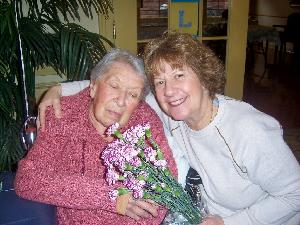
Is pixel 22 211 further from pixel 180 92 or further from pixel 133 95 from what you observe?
pixel 180 92

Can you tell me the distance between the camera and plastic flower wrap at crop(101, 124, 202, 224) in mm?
812

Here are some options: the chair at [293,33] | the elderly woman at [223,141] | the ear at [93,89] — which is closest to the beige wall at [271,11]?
the chair at [293,33]

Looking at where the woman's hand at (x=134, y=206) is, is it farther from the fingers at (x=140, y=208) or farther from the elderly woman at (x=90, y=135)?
the elderly woman at (x=90, y=135)

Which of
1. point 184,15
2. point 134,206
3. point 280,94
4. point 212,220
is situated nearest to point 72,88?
point 134,206

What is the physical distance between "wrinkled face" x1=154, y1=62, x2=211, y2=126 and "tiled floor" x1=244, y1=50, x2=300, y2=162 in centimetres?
257

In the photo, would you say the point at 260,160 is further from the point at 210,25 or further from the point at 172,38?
the point at 210,25

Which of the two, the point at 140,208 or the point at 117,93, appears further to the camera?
the point at 117,93

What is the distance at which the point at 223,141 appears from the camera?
1.30 metres

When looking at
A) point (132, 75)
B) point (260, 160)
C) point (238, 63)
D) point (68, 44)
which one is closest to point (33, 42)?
point (68, 44)


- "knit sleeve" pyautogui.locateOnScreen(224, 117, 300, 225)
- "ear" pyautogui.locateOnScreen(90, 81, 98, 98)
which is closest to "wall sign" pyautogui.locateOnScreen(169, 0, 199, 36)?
"ear" pyautogui.locateOnScreen(90, 81, 98, 98)

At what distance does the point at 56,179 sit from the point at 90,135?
261 mm

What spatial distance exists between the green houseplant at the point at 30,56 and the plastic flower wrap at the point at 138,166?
1210 millimetres

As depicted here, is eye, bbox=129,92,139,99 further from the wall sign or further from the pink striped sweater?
the wall sign

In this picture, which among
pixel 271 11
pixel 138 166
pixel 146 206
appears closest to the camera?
pixel 138 166
